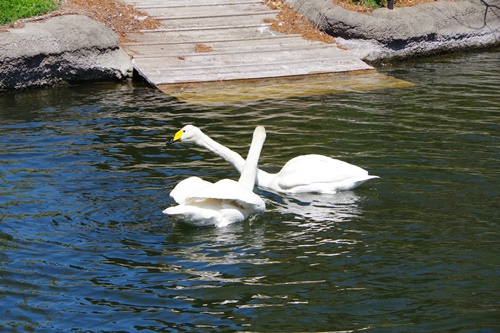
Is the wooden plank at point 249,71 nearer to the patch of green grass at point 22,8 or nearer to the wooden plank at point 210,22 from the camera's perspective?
the wooden plank at point 210,22

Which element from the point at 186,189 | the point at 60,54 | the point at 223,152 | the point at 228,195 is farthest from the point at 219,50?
the point at 228,195

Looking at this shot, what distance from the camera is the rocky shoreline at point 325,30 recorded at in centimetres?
1281

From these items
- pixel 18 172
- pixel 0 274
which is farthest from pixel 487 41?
pixel 0 274

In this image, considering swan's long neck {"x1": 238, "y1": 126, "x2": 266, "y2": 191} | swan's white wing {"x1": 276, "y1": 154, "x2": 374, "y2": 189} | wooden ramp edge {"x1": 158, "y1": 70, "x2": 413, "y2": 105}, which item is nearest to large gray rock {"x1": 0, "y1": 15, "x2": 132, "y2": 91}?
wooden ramp edge {"x1": 158, "y1": 70, "x2": 413, "y2": 105}

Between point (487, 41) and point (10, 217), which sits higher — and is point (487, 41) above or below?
above

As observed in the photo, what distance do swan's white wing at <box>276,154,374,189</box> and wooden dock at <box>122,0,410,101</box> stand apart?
4.07 metres

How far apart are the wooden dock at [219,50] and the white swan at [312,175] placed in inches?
152

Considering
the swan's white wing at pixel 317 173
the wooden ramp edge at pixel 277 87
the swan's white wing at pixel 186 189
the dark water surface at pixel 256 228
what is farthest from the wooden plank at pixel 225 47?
the swan's white wing at pixel 186 189

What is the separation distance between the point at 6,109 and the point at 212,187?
5.71 metres

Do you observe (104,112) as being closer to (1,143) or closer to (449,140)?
(1,143)

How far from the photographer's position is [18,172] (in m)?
8.89

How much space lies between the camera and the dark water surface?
5648 mm

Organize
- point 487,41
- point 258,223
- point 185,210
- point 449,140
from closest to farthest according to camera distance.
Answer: point 185,210 < point 258,223 < point 449,140 < point 487,41

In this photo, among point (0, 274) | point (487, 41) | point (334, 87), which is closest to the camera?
point (0, 274)
